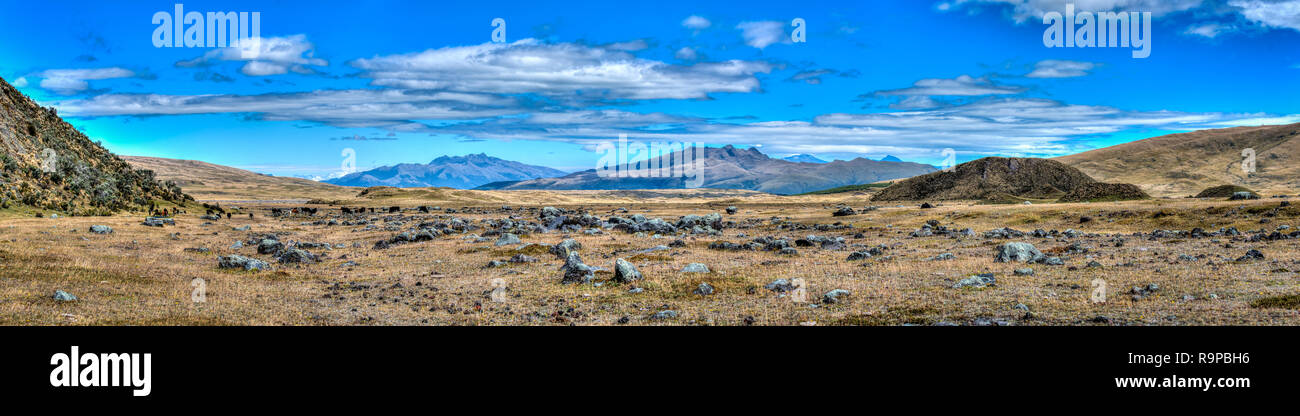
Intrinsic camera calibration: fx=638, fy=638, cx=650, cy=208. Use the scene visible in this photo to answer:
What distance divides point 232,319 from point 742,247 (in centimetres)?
3059

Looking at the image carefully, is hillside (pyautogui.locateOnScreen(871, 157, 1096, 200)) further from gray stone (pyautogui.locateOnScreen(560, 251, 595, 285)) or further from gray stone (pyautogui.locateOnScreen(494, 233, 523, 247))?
gray stone (pyautogui.locateOnScreen(560, 251, 595, 285))

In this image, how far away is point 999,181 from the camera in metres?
134

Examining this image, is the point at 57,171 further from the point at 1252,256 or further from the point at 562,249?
the point at 1252,256

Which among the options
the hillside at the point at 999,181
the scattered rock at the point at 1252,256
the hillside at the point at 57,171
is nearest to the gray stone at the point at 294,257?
the hillside at the point at 57,171

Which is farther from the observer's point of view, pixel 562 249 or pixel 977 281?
pixel 562 249

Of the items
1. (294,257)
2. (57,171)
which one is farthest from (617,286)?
(57,171)

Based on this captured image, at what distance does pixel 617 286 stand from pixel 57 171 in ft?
256

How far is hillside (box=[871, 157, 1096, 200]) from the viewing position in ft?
422

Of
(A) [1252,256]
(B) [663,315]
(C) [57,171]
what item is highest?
(C) [57,171]

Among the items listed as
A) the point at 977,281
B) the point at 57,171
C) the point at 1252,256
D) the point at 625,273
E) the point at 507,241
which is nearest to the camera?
the point at 977,281

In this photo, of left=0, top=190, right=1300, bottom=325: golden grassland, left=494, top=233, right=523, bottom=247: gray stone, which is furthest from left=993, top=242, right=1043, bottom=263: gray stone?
left=494, top=233, right=523, bottom=247: gray stone

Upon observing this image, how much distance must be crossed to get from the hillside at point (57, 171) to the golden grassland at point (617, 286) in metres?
23.3
